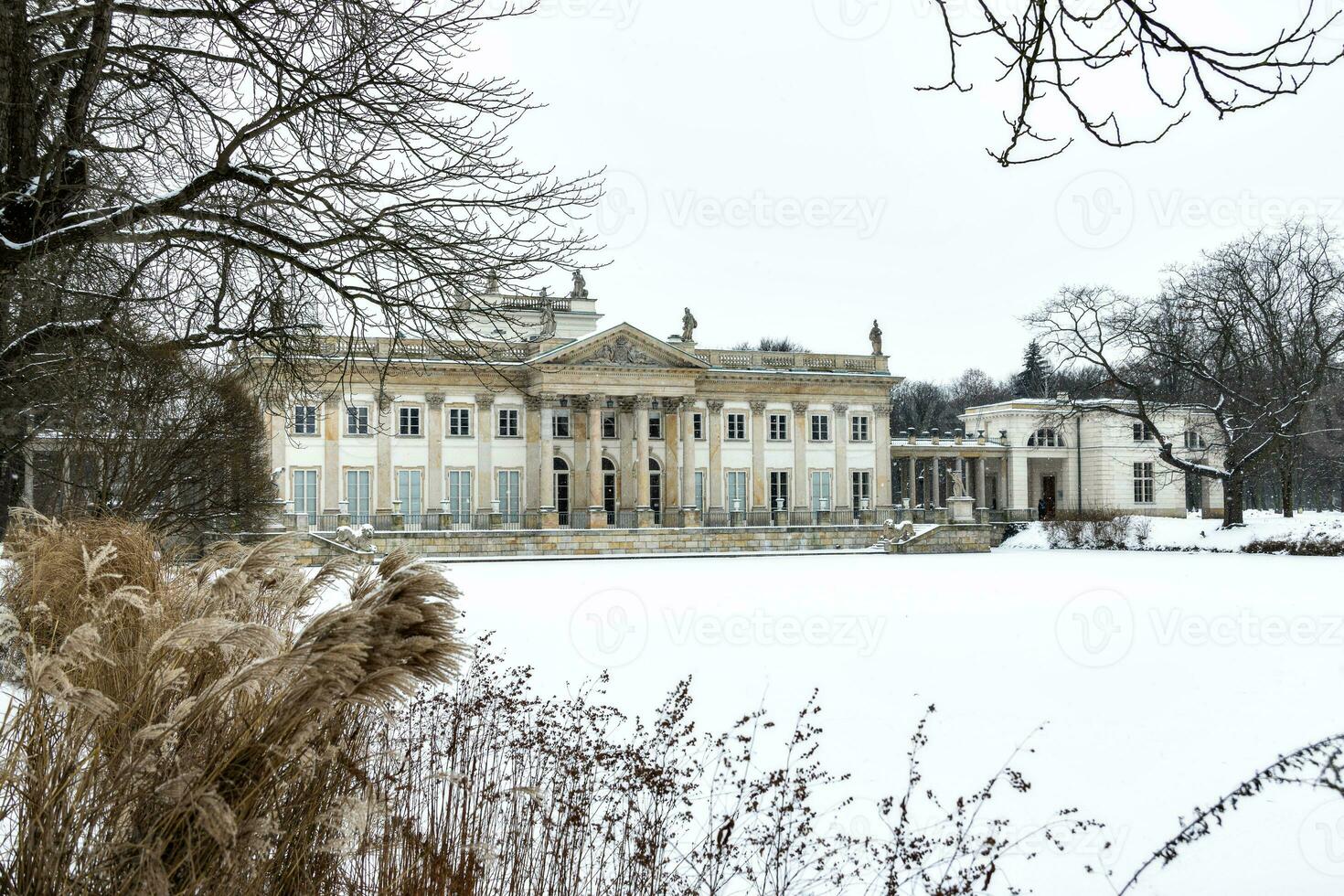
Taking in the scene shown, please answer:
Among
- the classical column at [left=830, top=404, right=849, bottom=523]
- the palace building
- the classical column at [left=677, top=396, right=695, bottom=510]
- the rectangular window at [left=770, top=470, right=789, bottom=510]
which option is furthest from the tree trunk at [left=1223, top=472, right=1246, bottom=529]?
the classical column at [left=677, top=396, right=695, bottom=510]

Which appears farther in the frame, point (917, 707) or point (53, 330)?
point (917, 707)

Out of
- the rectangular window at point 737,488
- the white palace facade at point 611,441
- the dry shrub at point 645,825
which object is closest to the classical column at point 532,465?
the white palace facade at point 611,441

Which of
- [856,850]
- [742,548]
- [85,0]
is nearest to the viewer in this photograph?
[856,850]

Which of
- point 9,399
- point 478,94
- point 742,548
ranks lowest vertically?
point 742,548

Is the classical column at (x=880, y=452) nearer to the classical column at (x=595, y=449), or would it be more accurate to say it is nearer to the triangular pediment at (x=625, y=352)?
the triangular pediment at (x=625, y=352)

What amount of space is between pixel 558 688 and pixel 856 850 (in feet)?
15.9

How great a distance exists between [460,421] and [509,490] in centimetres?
346

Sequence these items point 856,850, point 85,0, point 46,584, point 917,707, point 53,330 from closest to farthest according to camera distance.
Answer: point 856,850 < point 46,584 < point 85,0 < point 53,330 < point 917,707

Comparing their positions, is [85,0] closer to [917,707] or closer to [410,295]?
[410,295]

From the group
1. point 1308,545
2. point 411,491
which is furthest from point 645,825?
point 411,491

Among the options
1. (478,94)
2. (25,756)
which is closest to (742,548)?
(478,94)

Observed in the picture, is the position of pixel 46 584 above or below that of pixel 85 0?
below

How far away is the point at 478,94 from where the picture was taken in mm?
7953

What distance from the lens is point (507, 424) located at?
4291cm
